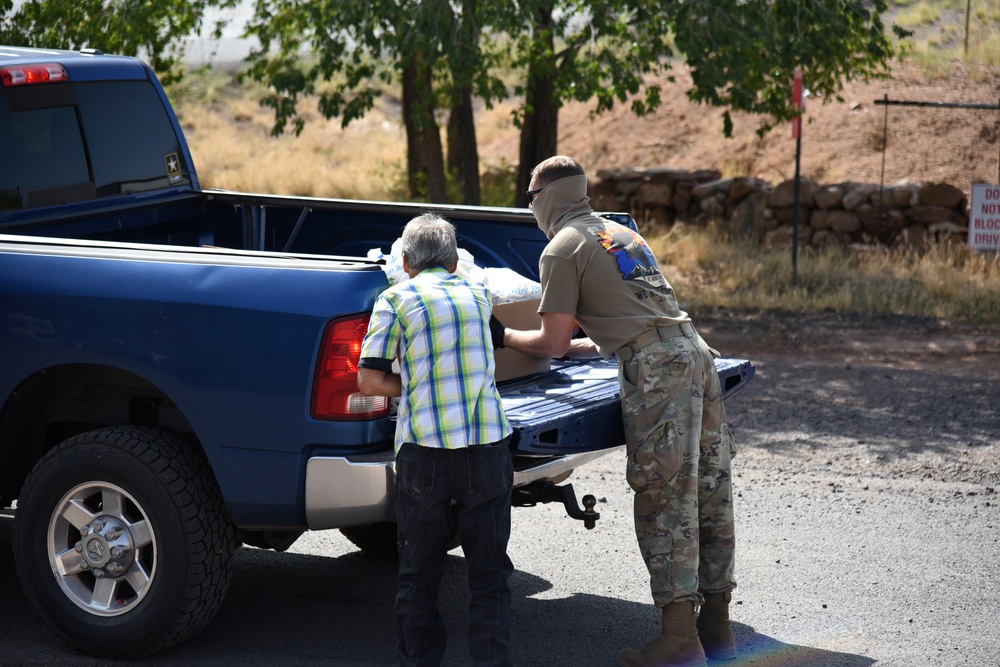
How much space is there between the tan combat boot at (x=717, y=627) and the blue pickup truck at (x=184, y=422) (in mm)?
542

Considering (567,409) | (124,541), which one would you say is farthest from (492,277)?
(124,541)

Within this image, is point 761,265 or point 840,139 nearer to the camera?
point 761,265

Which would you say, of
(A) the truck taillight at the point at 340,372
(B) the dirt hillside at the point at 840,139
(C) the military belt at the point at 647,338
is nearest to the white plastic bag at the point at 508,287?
(C) the military belt at the point at 647,338

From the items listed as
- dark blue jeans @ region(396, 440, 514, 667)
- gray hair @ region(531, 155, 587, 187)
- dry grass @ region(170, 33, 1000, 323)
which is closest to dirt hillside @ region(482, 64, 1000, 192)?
dry grass @ region(170, 33, 1000, 323)

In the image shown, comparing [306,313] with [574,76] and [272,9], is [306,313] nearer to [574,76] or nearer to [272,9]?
[574,76]

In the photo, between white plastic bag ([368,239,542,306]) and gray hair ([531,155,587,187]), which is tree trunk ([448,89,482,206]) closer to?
white plastic bag ([368,239,542,306])

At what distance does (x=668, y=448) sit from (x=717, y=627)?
773mm

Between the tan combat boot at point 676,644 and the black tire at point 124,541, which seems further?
the tan combat boot at point 676,644

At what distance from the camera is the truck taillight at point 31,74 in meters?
5.35

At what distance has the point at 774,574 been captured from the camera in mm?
5145

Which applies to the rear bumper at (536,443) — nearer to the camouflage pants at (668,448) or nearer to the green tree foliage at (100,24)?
the camouflage pants at (668,448)

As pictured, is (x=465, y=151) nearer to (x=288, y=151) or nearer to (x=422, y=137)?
(x=422, y=137)

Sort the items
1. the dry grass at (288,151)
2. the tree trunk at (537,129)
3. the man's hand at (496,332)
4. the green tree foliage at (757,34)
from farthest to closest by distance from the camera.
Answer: the dry grass at (288,151) → the tree trunk at (537,129) → the green tree foliage at (757,34) → the man's hand at (496,332)

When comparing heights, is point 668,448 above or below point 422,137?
below
